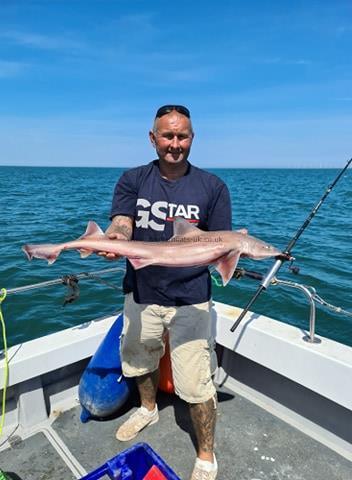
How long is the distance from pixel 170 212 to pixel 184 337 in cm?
119

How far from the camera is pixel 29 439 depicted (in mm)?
4074

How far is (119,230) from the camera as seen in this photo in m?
3.45

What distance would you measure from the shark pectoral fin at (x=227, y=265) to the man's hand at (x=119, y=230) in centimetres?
87

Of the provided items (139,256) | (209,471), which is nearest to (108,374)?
(209,471)

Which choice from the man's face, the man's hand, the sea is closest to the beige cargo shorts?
the man's hand

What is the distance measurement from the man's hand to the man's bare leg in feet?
5.49

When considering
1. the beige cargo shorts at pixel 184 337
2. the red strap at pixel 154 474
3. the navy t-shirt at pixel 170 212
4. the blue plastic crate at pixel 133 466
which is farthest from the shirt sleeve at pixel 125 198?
the red strap at pixel 154 474

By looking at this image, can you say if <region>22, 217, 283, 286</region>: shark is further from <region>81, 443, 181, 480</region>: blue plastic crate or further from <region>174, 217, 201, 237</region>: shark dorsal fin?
<region>81, 443, 181, 480</region>: blue plastic crate

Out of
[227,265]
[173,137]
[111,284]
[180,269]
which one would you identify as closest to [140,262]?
[180,269]

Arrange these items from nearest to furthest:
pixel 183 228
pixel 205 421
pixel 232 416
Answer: pixel 183 228 < pixel 205 421 < pixel 232 416

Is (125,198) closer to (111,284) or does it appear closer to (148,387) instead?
(111,284)

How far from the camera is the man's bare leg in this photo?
3.56 m

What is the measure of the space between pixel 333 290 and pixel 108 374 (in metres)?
8.58

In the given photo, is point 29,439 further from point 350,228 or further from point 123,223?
point 350,228
